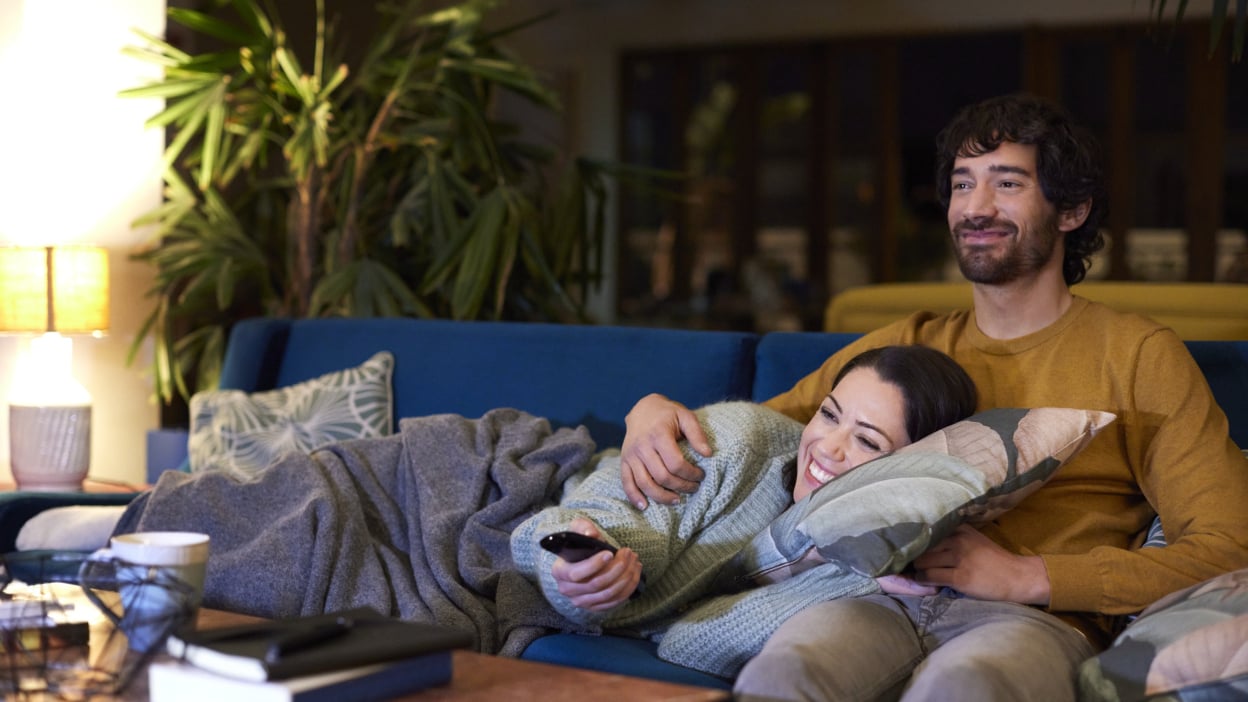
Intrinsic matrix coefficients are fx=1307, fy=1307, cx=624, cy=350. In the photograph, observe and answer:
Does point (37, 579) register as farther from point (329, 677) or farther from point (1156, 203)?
point (1156, 203)

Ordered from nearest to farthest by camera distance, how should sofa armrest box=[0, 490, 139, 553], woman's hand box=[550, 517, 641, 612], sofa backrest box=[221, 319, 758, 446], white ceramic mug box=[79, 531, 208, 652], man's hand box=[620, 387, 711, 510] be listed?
1. white ceramic mug box=[79, 531, 208, 652]
2. woman's hand box=[550, 517, 641, 612]
3. man's hand box=[620, 387, 711, 510]
4. sofa armrest box=[0, 490, 139, 553]
5. sofa backrest box=[221, 319, 758, 446]

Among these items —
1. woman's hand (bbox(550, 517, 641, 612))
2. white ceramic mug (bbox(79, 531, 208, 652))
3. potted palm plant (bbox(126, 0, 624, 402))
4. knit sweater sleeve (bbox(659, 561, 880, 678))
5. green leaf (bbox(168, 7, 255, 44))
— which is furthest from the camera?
potted palm plant (bbox(126, 0, 624, 402))

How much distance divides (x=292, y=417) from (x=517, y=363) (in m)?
0.50

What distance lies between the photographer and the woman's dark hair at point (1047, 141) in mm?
1958

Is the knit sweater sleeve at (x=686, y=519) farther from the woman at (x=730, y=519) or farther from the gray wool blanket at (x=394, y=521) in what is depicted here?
the gray wool blanket at (x=394, y=521)

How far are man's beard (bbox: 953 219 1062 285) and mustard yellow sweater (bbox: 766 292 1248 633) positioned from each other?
0.10 m

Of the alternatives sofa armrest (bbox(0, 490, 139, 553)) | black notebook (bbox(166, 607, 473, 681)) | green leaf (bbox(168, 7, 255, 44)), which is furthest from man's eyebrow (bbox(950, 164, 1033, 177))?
green leaf (bbox(168, 7, 255, 44))

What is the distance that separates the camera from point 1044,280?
6.52 feet

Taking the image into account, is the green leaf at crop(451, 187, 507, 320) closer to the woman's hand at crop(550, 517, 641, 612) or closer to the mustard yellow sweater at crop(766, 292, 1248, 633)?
the mustard yellow sweater at crop(766, 292, 1248, 633)

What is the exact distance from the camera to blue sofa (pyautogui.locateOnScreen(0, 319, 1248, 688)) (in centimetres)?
239

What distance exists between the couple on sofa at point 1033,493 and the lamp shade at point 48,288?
3.97ft

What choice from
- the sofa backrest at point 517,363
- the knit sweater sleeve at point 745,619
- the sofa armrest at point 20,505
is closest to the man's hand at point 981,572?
the knit sweater sleeve at point 745,619

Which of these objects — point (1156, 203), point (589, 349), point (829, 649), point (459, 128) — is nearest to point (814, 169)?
point (1156, 203)

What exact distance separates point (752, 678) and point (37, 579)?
0.89 meters
